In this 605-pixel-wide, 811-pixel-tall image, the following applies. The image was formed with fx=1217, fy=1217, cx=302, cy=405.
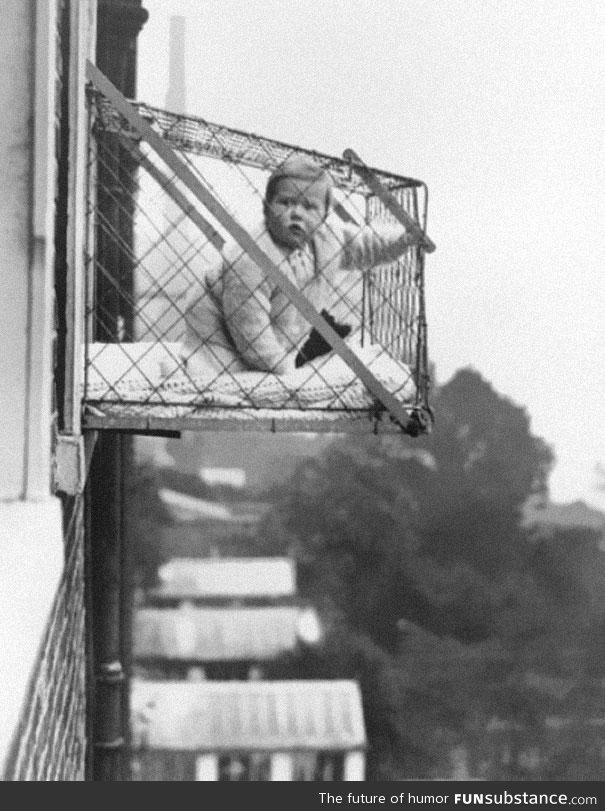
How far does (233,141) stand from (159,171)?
0.83 feet

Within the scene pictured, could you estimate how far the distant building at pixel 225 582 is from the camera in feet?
74.3

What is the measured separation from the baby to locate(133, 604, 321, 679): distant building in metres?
17.3

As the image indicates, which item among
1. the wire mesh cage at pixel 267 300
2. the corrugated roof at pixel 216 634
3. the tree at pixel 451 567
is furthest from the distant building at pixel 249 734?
the wire mesh cage at pixel 267 300

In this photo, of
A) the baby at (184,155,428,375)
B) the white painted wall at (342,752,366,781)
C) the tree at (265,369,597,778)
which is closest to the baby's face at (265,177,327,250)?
the baby at (184,155,428,375)

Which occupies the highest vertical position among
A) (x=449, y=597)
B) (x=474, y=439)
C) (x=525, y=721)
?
(x=474, y=439)

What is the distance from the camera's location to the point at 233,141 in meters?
3.46

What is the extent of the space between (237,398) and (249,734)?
14512 mm

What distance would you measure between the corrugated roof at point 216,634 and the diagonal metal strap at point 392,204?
57.1 ft

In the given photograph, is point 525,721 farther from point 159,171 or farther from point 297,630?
point 159,171

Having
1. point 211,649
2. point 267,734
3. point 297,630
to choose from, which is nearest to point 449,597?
point 297,630

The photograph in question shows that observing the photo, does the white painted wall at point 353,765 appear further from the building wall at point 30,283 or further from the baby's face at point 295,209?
the building wall at point 30,283

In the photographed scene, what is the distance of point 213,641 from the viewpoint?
20.8m

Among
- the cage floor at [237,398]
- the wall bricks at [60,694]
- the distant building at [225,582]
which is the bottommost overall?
the distant building at [225,582]

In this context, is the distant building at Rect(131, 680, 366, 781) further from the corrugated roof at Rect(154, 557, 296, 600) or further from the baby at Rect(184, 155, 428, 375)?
the baby at Rect(184, 155, 428, 375)
